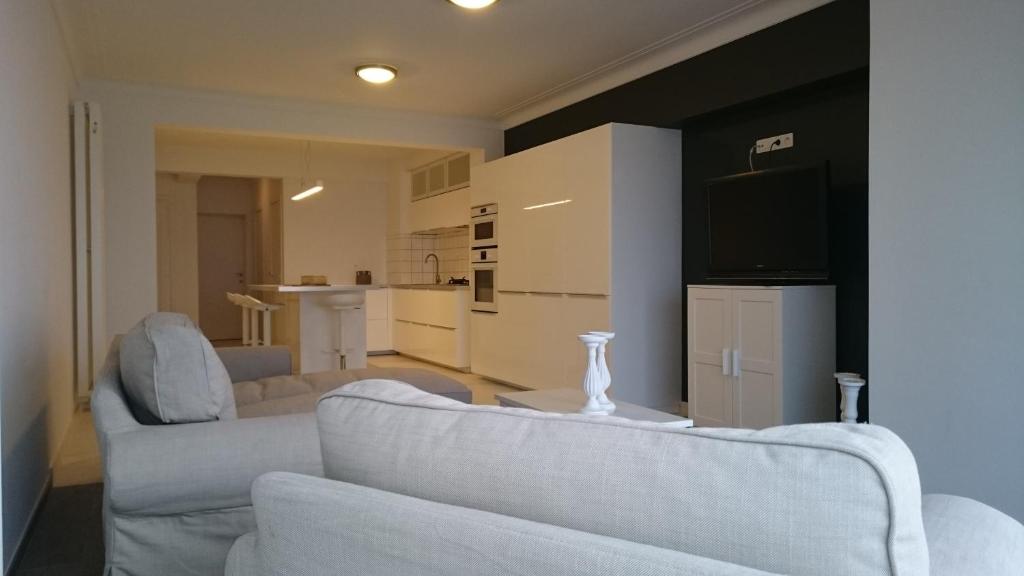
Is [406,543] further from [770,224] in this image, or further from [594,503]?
[770,224]

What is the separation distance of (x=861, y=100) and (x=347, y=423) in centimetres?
392

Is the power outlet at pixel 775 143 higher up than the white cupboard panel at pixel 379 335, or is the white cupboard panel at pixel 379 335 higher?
the power outlet at pixel 775 143

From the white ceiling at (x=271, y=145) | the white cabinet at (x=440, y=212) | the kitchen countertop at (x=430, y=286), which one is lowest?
the kitchen countertop at (x=430, y=286)

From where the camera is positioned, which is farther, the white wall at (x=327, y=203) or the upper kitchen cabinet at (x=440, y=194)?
the white wall at (x=327, y=203)

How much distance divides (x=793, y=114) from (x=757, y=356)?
155 cm

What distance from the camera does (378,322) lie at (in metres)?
9.42

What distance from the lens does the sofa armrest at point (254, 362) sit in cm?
398

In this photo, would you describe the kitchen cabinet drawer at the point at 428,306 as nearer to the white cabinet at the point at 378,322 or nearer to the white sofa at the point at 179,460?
the white cabinet at the point at 378,322

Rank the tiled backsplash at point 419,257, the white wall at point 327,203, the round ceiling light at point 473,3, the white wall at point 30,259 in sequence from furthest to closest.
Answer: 1. the tiled backsplash at point 419,257
2. the white wall at point 327,203
3. the round ceiling light at point 473,3
4. the white wall at point 30,259

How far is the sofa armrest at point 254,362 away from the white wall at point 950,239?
10.1 ft

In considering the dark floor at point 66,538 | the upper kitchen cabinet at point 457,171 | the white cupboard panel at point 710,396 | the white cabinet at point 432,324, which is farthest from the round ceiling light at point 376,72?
the dark floor at point 66,538

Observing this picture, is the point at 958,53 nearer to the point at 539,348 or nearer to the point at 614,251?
the point at 614,251

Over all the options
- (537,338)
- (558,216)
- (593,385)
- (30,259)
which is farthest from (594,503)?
(537,338)

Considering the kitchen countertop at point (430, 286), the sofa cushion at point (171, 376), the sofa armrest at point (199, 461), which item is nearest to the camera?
the sofa armrest at point (199, 461)
